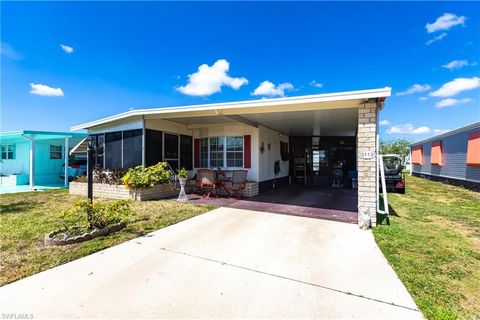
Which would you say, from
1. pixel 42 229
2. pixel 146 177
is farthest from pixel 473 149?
pixel 42 229

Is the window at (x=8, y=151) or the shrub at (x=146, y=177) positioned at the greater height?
the window at (x=8, y=151)

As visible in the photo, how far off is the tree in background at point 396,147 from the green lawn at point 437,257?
34650mm

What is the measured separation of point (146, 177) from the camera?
7.37 m

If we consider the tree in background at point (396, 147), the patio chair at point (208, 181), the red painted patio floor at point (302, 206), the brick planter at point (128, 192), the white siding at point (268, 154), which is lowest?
the red painted patio floor at point (302, 206)

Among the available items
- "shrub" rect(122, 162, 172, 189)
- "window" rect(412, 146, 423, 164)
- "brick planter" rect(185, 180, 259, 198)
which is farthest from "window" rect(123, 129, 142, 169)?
"window" rect(412, 146, 423, 164)

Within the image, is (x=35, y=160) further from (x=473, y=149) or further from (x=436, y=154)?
(x=436, y=154)

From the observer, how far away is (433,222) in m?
5.25

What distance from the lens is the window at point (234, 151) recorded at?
8.96 m

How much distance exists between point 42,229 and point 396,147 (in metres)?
43.7

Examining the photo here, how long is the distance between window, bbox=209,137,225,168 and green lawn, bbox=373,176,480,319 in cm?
608

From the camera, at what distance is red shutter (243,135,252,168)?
873 centimetres

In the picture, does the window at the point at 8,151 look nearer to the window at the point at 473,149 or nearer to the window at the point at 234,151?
the window at the point at 234,151

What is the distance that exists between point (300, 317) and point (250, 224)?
9.41 ft

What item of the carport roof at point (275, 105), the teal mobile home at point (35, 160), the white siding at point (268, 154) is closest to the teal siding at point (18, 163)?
the teal mobile home at point (35, 160)
